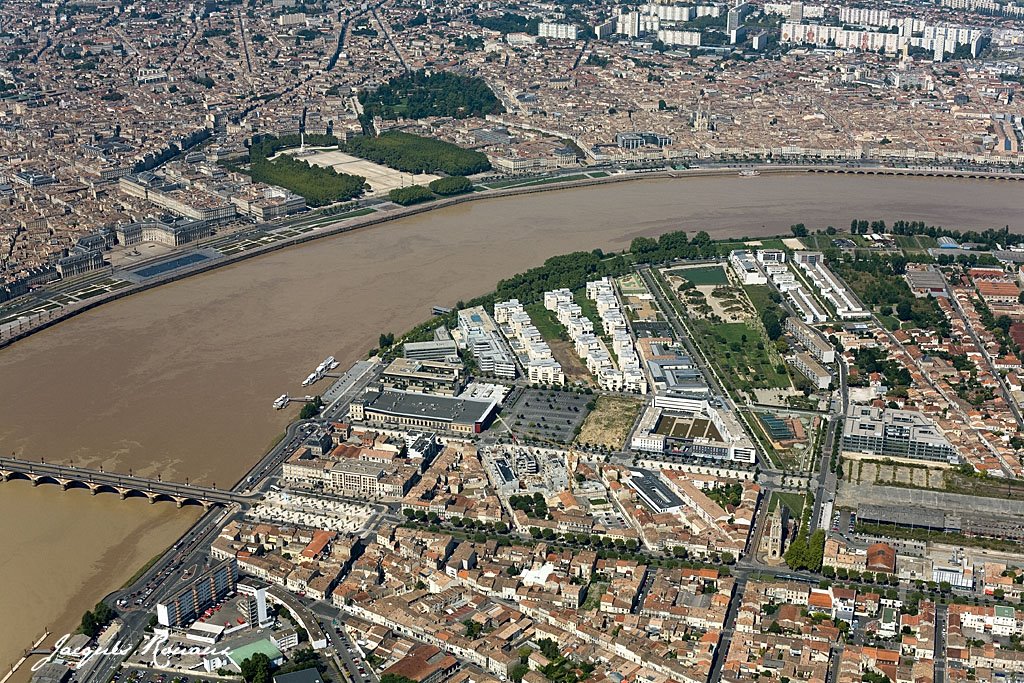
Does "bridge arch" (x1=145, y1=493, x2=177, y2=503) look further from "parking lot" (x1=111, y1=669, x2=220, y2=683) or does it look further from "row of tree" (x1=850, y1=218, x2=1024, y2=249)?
"row of tree" (x1=850, y1=218, x2=1024, y2=249)

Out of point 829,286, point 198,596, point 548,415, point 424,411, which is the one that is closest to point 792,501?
point 548,415

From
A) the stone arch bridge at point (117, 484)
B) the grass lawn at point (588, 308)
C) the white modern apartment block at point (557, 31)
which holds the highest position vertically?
the stone arch bridge at point (117, 484)

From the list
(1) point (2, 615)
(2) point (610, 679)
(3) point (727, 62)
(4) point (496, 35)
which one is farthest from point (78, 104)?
(2) point (610, 679)

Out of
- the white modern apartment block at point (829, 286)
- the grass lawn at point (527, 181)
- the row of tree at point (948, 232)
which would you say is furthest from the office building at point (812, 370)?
the grass lawn at point (527, 181)

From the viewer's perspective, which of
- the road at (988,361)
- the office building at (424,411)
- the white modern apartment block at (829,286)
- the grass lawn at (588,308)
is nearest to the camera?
the office building at (424,411)

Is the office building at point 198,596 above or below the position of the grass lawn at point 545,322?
above

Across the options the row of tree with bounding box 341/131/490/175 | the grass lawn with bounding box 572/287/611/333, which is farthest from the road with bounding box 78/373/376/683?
the row of tree with bounding box 341/131/490/175

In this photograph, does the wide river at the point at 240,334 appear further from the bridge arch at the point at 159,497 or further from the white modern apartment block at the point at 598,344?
the white modern apartment block at the point at 598,344

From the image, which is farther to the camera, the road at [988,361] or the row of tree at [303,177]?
the row of tree at [303,177]
